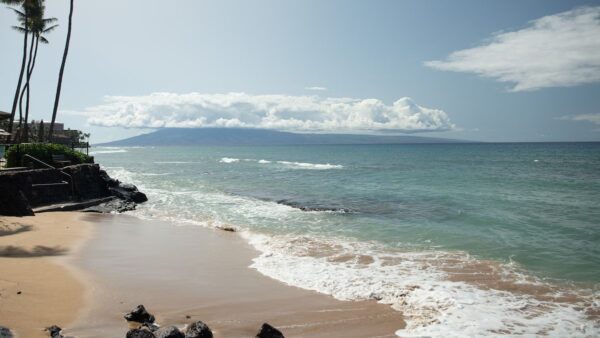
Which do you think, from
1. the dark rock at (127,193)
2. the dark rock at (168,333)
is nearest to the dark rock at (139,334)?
the dark rock at (168,333)

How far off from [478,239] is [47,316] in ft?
46.4

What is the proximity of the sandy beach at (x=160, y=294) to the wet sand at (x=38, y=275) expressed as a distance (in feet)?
0.06

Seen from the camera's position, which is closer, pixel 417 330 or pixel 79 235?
pixel 417 330

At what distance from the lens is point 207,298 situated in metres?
8.80

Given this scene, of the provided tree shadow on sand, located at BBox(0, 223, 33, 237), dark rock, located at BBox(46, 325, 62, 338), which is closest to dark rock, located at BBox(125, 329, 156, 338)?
dark rock, located at BBox(46, 325, 62, 338)

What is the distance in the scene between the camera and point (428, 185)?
35000 millimetres

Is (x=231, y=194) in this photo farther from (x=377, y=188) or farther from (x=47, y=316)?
(x=47, y=316)

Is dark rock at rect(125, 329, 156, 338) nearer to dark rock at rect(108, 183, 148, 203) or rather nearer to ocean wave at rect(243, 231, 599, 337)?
ocean wave at rect(243, 231, 599, 337)

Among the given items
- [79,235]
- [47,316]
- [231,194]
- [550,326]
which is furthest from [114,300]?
[231,194]

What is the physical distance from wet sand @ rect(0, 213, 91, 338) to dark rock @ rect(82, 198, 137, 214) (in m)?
4.43

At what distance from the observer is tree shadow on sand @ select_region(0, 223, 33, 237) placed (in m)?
13.8

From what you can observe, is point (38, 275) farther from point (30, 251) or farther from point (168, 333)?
point (168, 333)

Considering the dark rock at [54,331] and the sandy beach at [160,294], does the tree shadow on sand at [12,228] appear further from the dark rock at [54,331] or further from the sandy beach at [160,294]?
the dark rock at [54,331]

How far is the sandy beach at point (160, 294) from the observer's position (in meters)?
7.33
